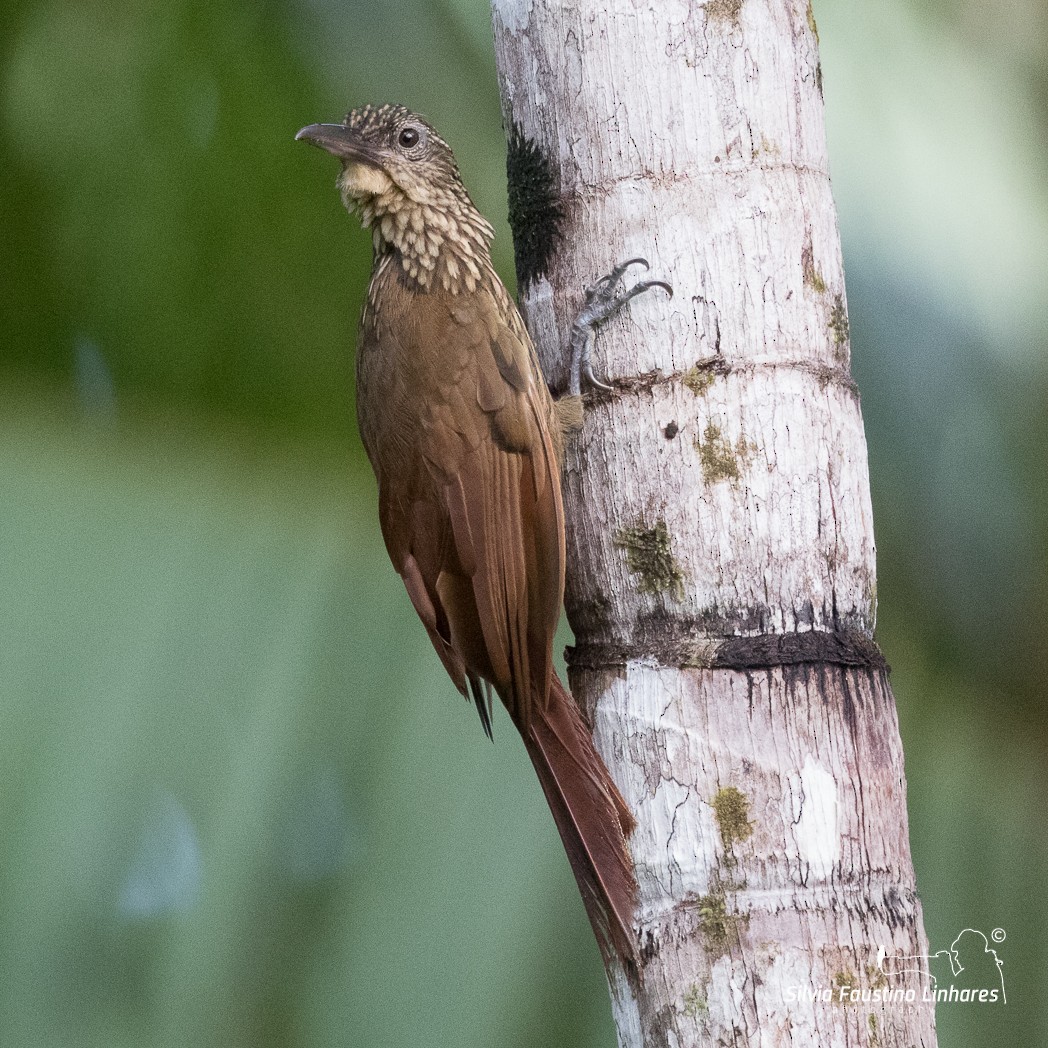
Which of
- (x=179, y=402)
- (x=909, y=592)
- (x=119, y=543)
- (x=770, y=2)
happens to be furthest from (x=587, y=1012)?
(x=770, y=2)

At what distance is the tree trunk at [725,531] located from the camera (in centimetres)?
195

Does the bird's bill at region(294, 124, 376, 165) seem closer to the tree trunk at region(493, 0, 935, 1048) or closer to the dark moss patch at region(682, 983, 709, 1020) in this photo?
the tree trunk at region(493, 0, 935, 1048)

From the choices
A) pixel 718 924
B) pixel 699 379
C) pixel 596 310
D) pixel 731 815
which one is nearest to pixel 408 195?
pixel 596 310

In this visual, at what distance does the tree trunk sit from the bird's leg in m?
0.02

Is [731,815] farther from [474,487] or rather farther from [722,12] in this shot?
[722,12]

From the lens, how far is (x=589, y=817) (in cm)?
219

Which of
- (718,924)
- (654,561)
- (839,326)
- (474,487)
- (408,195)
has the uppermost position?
(408,195)

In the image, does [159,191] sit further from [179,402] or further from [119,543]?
[119,543]

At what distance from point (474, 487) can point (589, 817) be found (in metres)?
0.83

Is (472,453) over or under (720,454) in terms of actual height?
over

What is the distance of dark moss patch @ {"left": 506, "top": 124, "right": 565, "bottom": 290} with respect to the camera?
244 cm

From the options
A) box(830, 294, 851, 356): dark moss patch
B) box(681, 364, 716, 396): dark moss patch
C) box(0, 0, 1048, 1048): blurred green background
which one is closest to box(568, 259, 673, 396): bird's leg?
box(681, 364, 716, 396): dark moss patch

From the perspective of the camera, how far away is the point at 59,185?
348 centimetres

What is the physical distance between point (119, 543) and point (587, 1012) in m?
1.68
